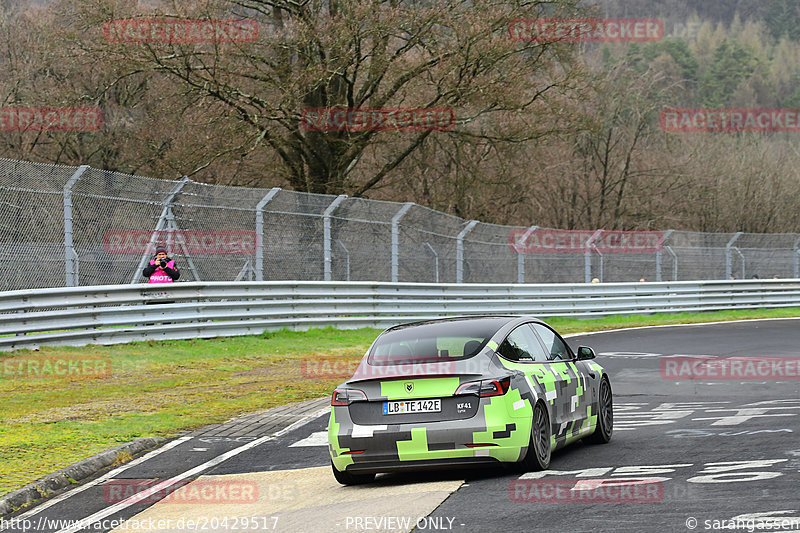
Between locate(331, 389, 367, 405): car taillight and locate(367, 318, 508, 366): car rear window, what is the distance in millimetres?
331

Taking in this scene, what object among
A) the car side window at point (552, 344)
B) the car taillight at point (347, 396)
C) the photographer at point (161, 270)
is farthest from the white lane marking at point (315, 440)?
the photographer at point (161, 270)

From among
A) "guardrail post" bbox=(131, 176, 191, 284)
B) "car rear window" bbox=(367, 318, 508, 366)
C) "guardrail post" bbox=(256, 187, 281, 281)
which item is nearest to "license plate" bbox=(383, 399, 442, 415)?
"car rear window" bbox=(367, 318, 508, 366)

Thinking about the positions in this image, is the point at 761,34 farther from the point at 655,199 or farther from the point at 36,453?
the point at 36,453

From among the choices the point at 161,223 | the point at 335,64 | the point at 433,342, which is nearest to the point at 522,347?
the point at 433,342

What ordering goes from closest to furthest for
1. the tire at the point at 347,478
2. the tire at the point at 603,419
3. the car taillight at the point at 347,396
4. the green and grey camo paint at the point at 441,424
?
the green and grey camo paint at the point at 441,424, the car taillight at the point at 347,396, the tire at the point at 347,478, the tire at the point at 603,419

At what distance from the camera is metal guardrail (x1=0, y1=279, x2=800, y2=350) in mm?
17719

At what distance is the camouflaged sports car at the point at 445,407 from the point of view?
8.12 meters

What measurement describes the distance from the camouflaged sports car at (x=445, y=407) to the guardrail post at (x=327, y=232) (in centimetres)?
1459

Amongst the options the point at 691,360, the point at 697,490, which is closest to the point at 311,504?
the point at 697,490

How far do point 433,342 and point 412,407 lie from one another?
0.78 m

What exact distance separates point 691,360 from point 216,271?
915 cm

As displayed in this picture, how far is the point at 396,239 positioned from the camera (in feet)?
83.6

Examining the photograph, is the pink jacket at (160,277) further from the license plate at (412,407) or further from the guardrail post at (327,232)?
the license plate at (412,407)

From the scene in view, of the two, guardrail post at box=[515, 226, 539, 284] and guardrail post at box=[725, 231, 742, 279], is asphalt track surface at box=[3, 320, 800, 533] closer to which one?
guardrail post at box=[515, 226, 539, 284]
